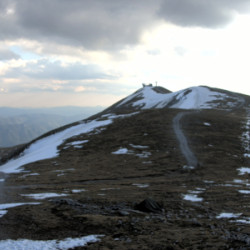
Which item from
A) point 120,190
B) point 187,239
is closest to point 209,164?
point 120,190

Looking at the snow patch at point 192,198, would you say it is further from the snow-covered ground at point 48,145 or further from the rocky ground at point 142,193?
the snow-covered ground at point 48,145

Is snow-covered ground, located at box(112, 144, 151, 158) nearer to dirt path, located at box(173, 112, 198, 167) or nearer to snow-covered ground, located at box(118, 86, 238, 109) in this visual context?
dirt path, located at box(173, 112, 198, 167)

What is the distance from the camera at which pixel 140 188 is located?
2245 centimetres

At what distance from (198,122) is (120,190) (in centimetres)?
3973

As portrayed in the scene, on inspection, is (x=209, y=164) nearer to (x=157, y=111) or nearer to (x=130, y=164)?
(x=130, y=164)

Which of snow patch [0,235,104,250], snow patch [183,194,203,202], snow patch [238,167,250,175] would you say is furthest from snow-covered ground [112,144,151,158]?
snow patch [0,235,104,250]

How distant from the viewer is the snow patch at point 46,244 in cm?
988

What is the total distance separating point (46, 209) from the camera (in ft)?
48.2

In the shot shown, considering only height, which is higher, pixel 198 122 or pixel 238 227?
pixel 198 122

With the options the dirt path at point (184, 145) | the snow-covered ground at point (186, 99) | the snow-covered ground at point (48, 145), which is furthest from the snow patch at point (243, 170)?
the snow-covered ground at point (186, 99)

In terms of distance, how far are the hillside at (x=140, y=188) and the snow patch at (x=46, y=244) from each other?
0.12 meters

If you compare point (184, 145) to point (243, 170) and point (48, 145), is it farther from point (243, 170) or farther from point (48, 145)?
point (48, 145)

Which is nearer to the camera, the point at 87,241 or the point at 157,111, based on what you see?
the point at 87,241

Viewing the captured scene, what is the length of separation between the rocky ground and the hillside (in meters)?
0.05
